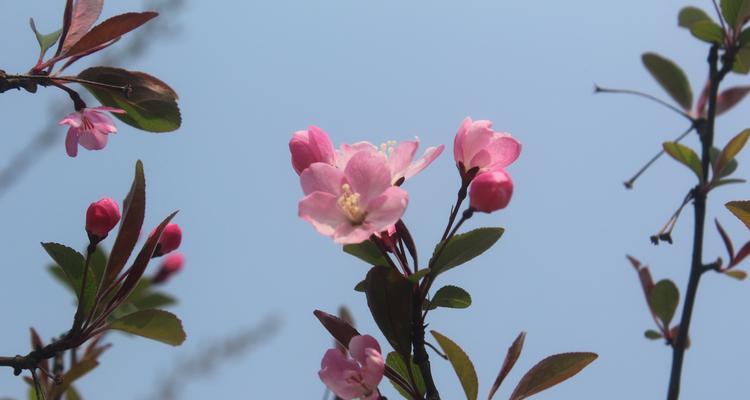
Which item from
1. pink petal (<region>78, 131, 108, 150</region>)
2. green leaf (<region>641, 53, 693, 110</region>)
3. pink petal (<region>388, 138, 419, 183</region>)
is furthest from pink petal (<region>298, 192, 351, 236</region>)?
green leaf (<region>641, 53, 693, 110</region>)

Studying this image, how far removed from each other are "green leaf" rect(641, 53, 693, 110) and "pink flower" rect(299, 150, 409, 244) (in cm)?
75

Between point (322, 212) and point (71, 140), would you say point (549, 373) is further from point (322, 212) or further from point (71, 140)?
point (71, 140)

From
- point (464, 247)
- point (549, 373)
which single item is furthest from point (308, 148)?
point (549, 373)

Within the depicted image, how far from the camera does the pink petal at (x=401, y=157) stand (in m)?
1.26

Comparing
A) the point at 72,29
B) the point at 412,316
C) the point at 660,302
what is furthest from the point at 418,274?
the point at 72,29

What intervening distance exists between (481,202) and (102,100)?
806mm

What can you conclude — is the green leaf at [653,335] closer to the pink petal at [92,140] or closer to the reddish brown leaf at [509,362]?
the reddish brown leaf at [509,362]

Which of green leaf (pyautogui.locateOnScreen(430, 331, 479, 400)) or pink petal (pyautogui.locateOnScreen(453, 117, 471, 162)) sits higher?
pink petal (pyautogui.locateOnScreen(453, 117, 471, 162))

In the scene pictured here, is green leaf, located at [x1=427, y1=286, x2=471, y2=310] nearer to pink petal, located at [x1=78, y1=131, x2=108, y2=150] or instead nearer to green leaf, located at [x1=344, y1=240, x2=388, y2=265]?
green leaf, located at [x1=344, y1=240, x2=388, y2=265]

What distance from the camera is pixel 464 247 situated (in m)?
1.18

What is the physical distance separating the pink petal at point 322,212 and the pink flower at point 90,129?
0.54 metres

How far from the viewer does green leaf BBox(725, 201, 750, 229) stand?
4.47 feet

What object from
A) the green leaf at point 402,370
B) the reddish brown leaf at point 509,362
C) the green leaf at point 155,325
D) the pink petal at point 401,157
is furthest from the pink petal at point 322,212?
the green leaf at point 155,325

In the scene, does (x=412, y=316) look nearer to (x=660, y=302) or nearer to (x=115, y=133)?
(x=660, y=302)
